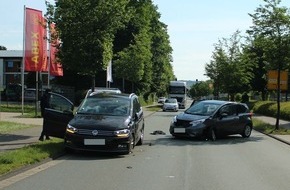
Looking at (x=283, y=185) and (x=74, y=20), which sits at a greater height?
(x=74, y=20)

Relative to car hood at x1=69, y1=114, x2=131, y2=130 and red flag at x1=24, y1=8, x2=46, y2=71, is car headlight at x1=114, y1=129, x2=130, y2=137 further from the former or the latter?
red flag at x1=24, y1=8, x2=46, y2=71

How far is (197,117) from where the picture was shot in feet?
60.2

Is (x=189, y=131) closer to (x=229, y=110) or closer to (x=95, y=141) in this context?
(x=229, y=110)

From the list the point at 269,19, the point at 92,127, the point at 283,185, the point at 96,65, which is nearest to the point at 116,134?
the point at 92,127

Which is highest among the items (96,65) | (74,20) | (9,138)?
(74,20)

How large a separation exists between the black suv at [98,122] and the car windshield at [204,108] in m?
4.05

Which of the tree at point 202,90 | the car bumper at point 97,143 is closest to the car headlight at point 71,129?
the car bumper at point 97,143

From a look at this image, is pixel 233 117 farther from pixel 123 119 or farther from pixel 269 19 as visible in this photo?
pixel 123 119

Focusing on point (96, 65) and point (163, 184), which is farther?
point (96, 65)

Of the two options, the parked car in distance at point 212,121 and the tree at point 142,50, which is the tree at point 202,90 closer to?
the tree at point 142,50

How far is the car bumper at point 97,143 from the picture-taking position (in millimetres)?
12352

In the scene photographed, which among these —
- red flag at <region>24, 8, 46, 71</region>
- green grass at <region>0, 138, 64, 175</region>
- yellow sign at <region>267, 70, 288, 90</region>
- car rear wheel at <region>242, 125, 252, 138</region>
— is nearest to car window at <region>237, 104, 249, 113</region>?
car rear wheel at <region>242, 125, 252, 138</region>

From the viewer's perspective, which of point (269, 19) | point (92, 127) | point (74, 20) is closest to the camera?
point (92, 127)

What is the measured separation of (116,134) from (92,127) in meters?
0.63
